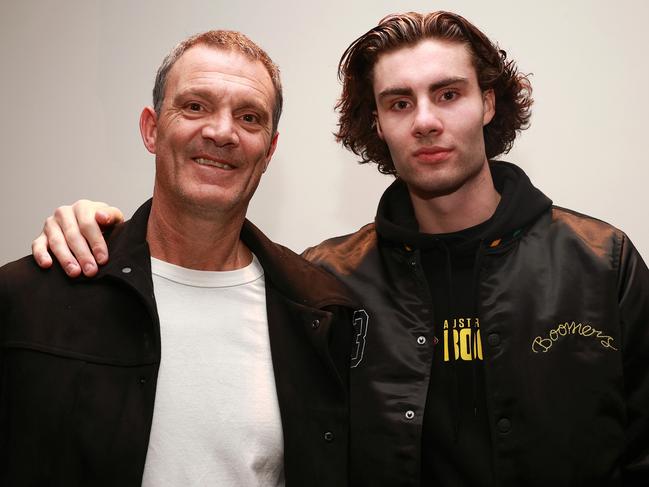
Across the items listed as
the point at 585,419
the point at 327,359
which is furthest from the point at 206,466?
the point at 585,419

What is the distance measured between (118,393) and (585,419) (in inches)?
49.6

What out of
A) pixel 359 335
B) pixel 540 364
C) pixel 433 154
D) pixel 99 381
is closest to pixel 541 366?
pixel 540 364

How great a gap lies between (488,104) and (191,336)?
1374 millimetres

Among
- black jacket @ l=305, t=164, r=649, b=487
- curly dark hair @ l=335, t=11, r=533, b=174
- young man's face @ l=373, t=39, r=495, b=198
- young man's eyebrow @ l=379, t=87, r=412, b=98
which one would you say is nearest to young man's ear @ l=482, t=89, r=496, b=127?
curly dark hair @ l=335, t=11, r=533, b=174

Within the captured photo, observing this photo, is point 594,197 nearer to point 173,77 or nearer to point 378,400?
point 378,400

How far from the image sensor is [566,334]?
5.97ft

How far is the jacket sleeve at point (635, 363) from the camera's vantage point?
1.78m

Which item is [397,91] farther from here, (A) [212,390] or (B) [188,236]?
(A) [212,390]

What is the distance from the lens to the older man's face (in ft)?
5.80

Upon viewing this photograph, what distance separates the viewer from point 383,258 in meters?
2.10

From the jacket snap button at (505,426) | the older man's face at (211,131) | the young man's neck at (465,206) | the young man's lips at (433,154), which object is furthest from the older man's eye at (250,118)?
the jacket snap button at (505,426)

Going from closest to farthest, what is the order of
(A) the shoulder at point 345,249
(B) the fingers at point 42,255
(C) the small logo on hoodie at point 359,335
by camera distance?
1. (B) the fingers at point 42,255
2. (C) the small logo on hoodie at point 359,335
3. (A) the shoulder at point 345,249

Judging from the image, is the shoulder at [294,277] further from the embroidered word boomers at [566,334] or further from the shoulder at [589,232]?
the shoulder at [589,232]

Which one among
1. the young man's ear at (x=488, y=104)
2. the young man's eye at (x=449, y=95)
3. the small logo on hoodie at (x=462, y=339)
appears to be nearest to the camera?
the small logo on hoodie at (x=462, y=339)
